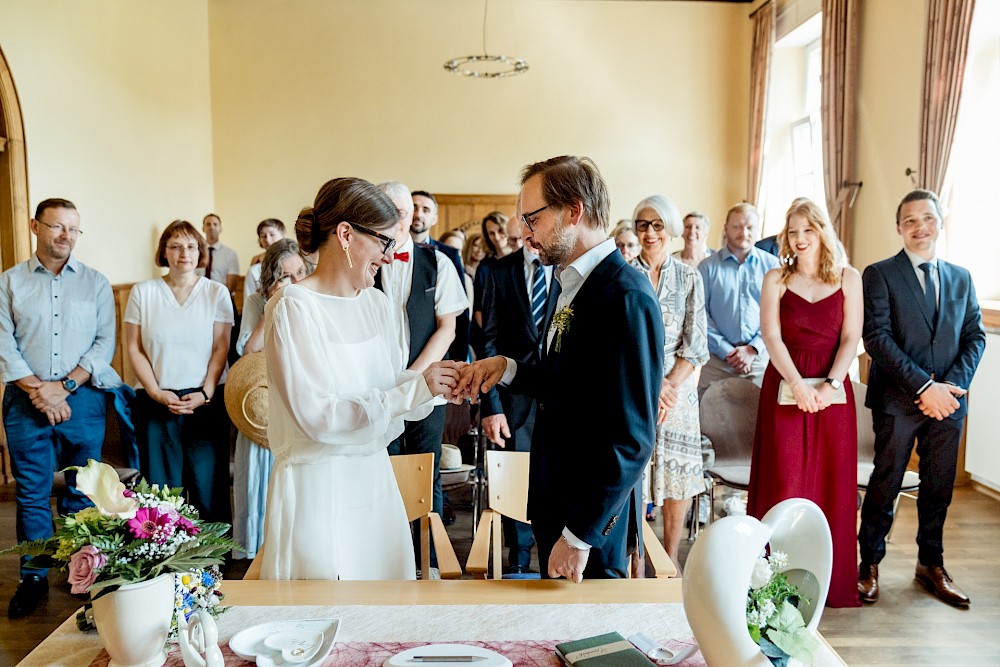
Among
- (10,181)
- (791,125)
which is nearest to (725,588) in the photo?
(10,181)

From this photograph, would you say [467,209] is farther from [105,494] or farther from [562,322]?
[105,494]

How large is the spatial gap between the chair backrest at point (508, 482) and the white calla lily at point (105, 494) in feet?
4.69

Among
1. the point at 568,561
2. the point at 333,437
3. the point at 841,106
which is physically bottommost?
the point at 568,561

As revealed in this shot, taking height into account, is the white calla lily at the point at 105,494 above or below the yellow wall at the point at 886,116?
below

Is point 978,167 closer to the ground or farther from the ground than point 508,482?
farther from the ground

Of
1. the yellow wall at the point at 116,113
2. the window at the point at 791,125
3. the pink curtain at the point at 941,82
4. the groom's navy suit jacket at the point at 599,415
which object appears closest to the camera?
the groom's navy suit jacket at the point at 599,415

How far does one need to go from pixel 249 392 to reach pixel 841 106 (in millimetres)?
6615

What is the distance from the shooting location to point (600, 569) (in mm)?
2170

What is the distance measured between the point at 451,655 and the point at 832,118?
25.6 ft

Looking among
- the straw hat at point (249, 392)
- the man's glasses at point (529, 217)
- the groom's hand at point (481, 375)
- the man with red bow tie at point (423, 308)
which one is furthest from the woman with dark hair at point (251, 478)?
the man's glasses at point (529, 217)

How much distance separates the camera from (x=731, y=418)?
15.6 feet

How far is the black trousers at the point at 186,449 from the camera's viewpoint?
4.46 m

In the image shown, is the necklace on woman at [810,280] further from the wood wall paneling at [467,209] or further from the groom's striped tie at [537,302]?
the wood wall paneling at [467,209]

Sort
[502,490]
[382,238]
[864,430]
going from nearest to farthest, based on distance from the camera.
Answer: [382,238] → [502,490] → [864,430]
